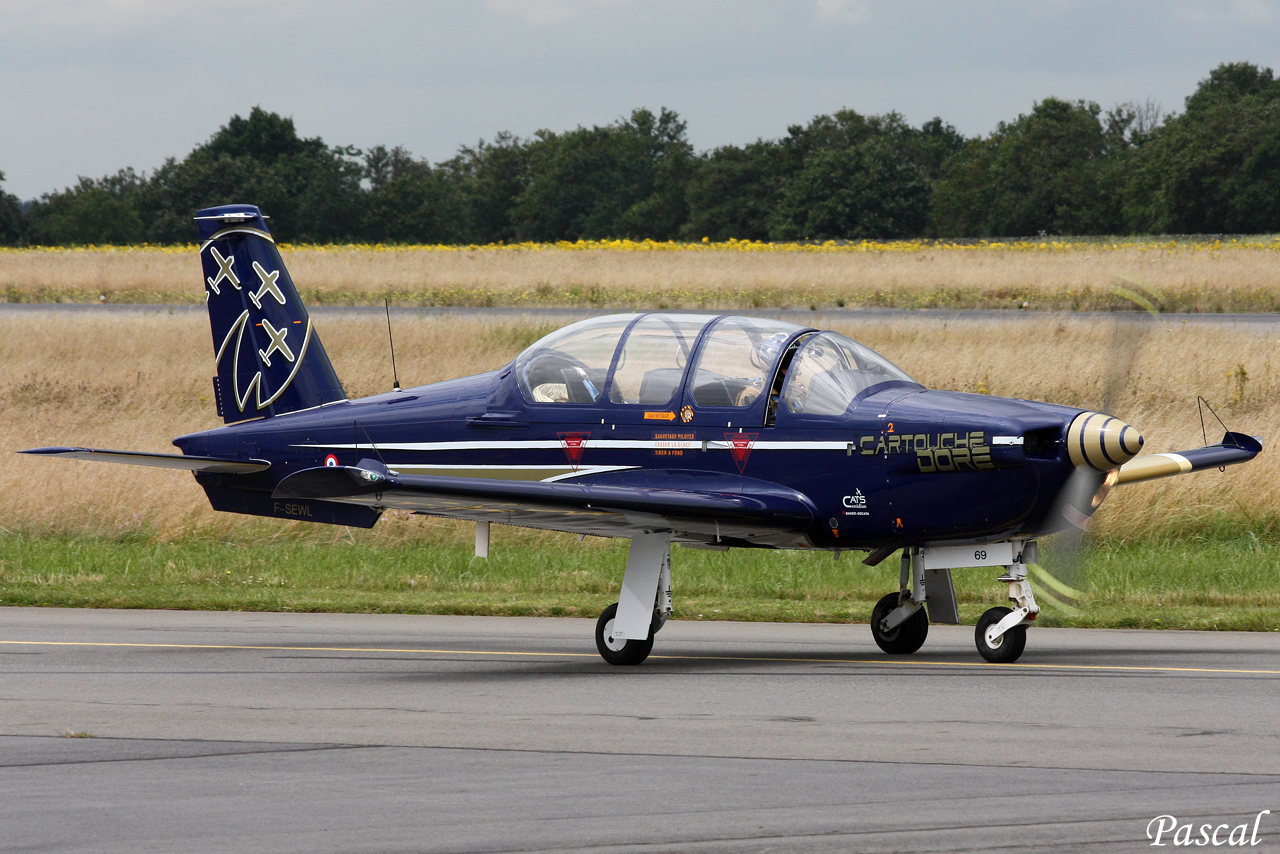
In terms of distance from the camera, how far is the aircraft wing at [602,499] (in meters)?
9.01

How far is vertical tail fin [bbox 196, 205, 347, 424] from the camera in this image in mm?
13086

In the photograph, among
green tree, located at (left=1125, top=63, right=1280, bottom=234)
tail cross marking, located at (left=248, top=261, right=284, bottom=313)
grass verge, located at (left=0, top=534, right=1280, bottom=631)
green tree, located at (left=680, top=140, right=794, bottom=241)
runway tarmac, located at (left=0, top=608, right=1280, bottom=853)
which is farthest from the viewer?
green tree, located at (left=680, top=140, right=794, bottom=241)

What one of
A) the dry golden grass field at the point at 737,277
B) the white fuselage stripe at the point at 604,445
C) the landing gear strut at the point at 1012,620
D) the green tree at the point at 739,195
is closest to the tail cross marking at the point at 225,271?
the white fuselage stripe at the point at 604,445

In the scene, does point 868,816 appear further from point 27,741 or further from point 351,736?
point 27,741

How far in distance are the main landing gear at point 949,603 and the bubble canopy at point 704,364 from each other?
127 centimetres

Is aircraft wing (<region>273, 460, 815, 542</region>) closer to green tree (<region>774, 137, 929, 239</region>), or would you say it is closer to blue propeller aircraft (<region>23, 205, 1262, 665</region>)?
blue propeller aircraft (<region>23, 205, 1262, 665</region>)

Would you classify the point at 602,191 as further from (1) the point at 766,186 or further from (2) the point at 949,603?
(2) the point at 949,603

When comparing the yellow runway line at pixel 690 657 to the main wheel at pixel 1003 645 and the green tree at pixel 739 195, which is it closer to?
the main wheel at pixel 1003 645

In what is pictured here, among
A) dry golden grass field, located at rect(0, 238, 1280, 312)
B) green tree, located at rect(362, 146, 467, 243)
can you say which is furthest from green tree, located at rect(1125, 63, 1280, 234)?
green tree, located at rect(362, 146, 467, 243)

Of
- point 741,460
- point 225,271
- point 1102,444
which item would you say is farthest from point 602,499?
point 225,271

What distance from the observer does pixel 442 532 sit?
1839cm

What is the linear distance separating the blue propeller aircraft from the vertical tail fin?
1.59 metres

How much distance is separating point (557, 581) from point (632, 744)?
798 centimetres

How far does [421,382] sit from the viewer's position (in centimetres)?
2545
